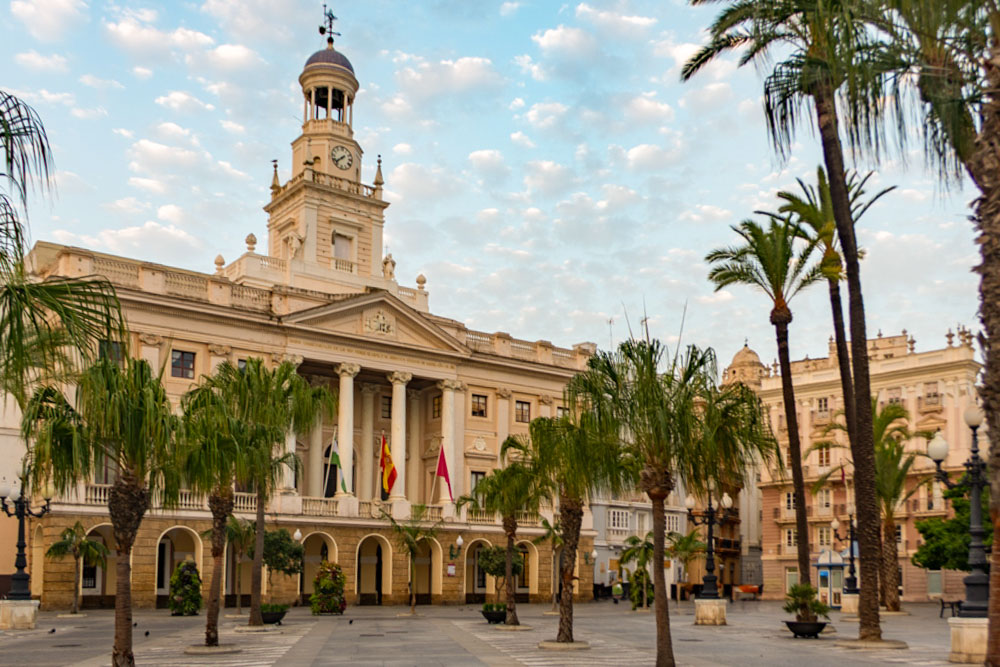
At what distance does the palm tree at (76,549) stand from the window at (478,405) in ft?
80.5

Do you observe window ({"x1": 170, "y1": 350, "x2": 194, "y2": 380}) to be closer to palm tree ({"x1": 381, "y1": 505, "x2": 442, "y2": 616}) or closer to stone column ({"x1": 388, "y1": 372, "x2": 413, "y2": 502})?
stone column ({"x1": 388, "y1": 372, "x2": 413, "y2": 502})

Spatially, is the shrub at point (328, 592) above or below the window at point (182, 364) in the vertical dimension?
below

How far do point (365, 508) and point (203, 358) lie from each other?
37.6ft

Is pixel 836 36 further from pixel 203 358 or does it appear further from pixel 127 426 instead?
pixel 203 358

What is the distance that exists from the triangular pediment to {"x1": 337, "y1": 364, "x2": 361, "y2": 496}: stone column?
195 centimetres

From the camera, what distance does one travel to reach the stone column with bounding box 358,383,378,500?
2315 inches

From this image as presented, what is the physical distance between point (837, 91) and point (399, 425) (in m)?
48.4

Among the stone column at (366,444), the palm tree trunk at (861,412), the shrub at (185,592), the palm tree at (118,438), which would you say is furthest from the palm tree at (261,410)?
the stone column at (366,444)

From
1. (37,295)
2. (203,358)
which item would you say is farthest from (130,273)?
(37,295)

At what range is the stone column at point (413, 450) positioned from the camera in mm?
61719

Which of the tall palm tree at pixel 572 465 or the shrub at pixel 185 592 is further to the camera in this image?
the shrub at pixel 185 592

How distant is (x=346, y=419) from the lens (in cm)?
5562

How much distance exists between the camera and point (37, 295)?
992cm

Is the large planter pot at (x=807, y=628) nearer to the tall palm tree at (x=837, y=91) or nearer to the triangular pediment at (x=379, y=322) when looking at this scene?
the tall palm tree at (x=837, y=91)
